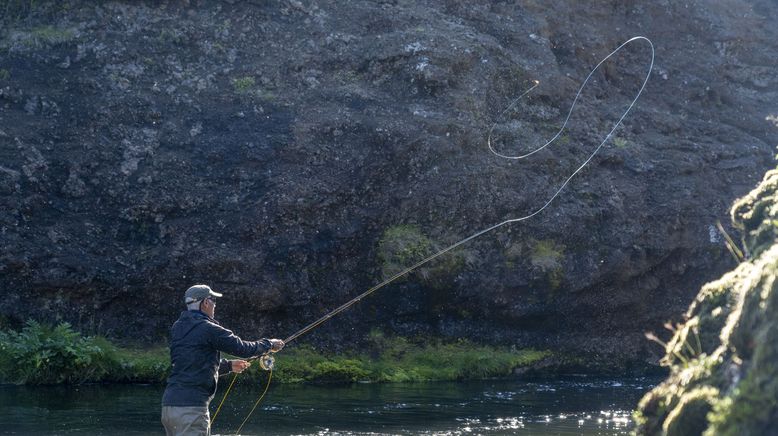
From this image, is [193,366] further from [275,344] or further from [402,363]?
[402,363]

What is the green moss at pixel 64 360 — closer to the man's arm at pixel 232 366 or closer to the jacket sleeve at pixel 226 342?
the man's arm at pixel 232 366

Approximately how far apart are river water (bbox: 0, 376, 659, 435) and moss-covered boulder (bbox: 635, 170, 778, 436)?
437cm

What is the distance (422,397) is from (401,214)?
3.69 meters

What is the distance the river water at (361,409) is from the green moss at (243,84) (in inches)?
221

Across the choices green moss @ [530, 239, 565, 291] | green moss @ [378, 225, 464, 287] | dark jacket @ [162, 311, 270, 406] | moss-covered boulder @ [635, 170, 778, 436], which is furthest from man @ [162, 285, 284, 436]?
green moss @ [530, 239, 565, 291]

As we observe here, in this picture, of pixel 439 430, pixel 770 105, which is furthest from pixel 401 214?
pixel 770 105

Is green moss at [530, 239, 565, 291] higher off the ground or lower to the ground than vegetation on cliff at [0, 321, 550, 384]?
higher

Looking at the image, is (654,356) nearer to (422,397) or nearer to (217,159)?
(422,397)

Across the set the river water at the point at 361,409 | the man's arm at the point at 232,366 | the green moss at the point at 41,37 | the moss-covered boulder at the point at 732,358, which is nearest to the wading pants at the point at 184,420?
the man's arm at the point at 232,366

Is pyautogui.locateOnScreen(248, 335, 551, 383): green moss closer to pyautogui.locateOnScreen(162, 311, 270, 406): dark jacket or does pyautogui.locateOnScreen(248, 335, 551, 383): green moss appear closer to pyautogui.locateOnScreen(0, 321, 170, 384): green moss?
pyautogui.locateOnScreen(0, 321, 170, 384): green moss

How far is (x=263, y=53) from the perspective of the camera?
17.2m

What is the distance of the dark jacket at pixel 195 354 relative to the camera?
740 centimetres

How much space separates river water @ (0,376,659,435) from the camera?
403 inches

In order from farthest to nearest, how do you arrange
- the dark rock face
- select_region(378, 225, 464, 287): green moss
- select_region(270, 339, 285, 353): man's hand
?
select_region(378, 225, 464, 287): green moss
the dark rock face
select_region(270, 339, 285, 353): man's hand
